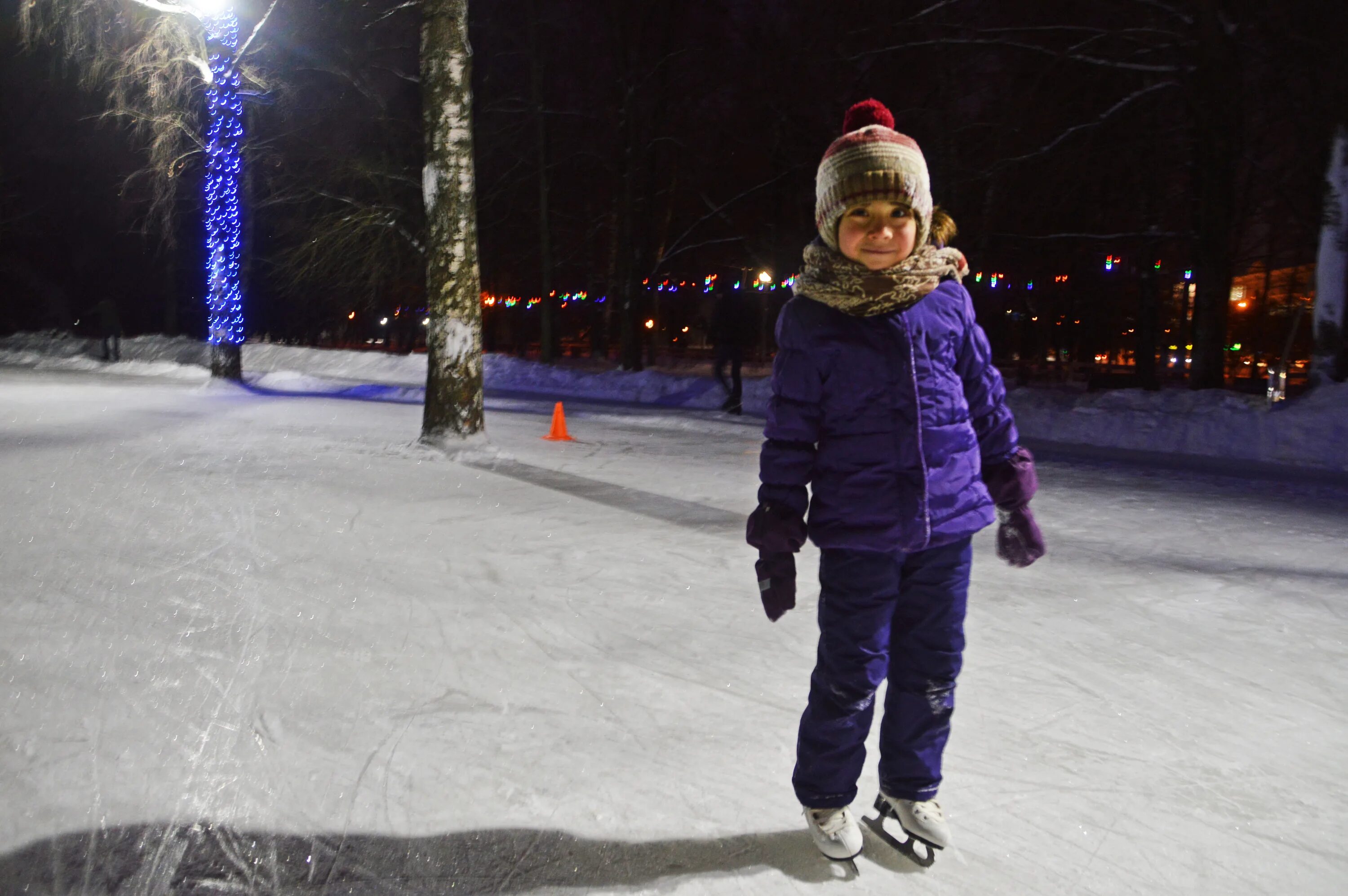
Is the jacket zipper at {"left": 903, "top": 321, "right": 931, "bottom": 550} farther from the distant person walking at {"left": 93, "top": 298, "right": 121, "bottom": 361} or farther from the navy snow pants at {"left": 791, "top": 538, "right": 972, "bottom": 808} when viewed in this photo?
the distant person walking at {"left": 93, "top": 298, "right": 121, "bottom": 361}

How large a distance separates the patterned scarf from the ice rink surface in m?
1.49

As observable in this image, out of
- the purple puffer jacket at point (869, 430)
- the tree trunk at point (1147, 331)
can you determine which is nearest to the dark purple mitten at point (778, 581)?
the purple puffer jacket at point (869, 430)

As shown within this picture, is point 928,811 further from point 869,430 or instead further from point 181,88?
point 181,88

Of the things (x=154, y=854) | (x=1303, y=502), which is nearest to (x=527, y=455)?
(x=1303, y=502)

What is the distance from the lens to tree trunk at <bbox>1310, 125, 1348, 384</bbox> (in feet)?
46.4

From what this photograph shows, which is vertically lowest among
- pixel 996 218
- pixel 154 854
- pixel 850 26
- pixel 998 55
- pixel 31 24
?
pixel 154 854

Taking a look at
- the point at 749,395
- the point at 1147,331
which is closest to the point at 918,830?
the point at 749,395

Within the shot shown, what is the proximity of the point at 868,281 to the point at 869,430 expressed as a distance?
1.26ft

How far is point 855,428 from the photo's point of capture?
266cm

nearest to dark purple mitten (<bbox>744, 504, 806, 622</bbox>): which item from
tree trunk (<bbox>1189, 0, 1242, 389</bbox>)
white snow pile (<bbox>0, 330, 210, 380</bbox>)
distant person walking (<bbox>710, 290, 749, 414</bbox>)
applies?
distant person walking (<bbox>710, 290, 749, 414</bbox>)

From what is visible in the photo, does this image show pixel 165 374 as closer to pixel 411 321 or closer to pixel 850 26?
pixel 850 26

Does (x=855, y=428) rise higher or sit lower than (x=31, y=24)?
lower

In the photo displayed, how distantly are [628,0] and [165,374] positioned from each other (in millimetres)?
13855

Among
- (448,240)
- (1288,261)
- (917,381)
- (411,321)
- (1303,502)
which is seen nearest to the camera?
(917,381)
